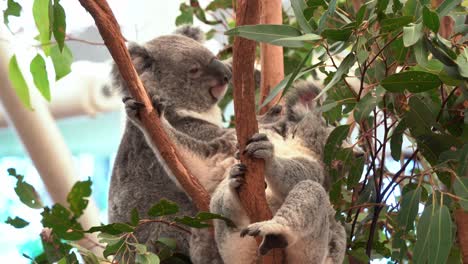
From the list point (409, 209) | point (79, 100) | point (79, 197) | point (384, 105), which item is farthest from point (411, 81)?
point (79, 100)

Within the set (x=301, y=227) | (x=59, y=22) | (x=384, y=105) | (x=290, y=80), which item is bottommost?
(x=301, y=227)

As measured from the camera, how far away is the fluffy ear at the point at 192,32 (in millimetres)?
3385

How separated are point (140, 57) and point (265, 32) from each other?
136cm

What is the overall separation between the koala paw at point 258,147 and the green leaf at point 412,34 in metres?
0.53

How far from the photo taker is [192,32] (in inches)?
134

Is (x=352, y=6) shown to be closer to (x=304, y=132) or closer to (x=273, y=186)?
(x=304, y=132)

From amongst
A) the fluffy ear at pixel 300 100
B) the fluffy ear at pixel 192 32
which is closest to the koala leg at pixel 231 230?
the fluffy ear at pixel 300 100

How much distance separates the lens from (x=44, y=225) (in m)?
2.23

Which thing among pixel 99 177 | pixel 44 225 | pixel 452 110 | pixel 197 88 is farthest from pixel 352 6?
pixel 99 177

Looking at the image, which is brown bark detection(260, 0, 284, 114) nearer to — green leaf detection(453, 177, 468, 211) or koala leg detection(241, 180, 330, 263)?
koala leg detection(241, 180, 330, 263)

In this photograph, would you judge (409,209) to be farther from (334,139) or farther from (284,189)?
A: (284,189)

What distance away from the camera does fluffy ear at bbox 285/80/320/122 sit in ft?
8.75

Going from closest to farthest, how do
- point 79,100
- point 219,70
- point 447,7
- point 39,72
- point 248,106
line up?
1. point 447,7
2. point 248,106
3. point 39,72
4. point 219,70
5. point 79,100

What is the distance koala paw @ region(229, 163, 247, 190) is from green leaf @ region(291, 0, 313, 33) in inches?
17.2
